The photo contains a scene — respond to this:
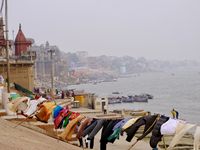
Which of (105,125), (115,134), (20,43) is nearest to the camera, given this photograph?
(115,134)

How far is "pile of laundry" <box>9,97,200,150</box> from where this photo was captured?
37.6ft

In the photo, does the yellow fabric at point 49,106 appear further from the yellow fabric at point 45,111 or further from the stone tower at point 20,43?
the stone tower at point 20,43

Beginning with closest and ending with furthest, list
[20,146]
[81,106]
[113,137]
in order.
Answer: [20,146] → [113,137] → [81,106]

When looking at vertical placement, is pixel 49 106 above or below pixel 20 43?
below

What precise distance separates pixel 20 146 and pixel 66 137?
430 centimetres

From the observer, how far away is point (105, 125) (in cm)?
1316

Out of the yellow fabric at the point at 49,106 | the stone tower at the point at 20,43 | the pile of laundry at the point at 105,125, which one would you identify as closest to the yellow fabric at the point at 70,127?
the pile of laundry at the point at 105,125

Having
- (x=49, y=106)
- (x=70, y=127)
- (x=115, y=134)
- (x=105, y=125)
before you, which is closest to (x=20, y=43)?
(x=49, y=106)

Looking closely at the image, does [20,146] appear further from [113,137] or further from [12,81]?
[12,81]

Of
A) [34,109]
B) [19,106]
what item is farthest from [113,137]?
[19,106]

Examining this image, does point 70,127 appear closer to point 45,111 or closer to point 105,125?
point 105,125

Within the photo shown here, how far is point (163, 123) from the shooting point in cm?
1166

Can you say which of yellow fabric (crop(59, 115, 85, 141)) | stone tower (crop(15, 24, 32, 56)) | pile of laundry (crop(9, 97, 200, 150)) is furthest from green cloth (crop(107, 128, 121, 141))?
stone tower (crop(15, 24, 32, 56))

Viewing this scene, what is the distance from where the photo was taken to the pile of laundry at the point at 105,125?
37.6 feet
